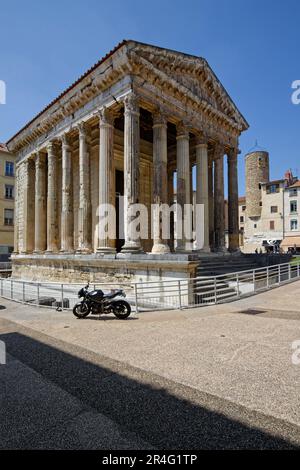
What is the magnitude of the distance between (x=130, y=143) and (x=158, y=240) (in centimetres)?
445

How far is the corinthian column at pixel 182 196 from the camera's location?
45.5 ft

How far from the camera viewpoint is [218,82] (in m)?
16.8

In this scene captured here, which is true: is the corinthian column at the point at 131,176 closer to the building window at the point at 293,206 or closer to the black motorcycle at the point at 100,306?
the black motorcycle at the point at 100,306

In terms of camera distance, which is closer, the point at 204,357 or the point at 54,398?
the point at 54,398

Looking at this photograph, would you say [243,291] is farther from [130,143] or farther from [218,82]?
[218,82]

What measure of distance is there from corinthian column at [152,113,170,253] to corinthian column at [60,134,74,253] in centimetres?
596

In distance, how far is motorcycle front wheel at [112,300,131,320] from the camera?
730cm

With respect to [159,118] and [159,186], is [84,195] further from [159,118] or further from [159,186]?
[159,118]

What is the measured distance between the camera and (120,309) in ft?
24.0

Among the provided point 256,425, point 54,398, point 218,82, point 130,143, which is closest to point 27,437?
point 54,398

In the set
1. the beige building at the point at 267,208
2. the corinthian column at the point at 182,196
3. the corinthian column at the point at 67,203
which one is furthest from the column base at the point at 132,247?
the beige building at the point at 267,208

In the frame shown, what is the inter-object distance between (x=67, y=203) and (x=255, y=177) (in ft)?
126

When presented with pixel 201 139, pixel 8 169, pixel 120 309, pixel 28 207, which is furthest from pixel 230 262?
pixel 8 169
